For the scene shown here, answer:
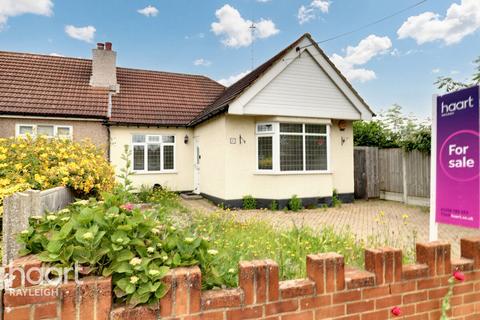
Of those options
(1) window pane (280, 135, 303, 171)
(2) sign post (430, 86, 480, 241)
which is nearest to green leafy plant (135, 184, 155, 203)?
(1) window pane (280, 135, 303, 171)

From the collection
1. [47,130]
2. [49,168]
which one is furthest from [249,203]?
[47,130]

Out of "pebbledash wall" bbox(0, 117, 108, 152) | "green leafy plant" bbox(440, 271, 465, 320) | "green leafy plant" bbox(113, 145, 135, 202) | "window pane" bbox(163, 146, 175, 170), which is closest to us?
"green leafy plant" bbox(440, 271, 465, 320)

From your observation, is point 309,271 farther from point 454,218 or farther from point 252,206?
point 252,206

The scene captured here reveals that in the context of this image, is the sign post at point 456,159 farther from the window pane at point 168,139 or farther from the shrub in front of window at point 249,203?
the window pane at point 168,139

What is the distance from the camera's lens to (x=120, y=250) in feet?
5.42

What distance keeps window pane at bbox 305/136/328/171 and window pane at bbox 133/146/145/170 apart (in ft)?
25.0

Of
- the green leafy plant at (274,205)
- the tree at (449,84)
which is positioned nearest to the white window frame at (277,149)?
the green leafy plant at (274,205)

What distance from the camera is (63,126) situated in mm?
11867

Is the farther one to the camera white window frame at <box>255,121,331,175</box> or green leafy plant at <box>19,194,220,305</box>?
white window frame at <box>255,121,331,175</box>

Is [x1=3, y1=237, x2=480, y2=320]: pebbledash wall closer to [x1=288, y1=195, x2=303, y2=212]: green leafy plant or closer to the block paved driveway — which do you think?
the block paved driveway

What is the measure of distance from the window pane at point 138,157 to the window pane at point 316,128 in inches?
302

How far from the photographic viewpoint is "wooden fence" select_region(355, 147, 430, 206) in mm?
10328

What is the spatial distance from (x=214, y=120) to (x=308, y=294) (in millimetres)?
9612

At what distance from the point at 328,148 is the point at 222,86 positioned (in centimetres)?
907
